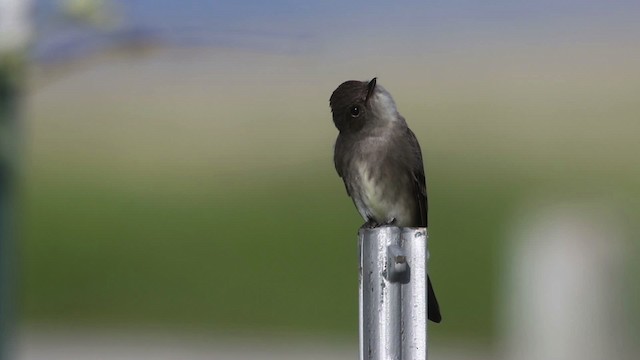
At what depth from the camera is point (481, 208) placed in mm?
13438

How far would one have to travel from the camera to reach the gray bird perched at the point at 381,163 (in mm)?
4152

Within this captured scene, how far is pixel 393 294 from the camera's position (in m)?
2.93

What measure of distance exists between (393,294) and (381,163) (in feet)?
4.71

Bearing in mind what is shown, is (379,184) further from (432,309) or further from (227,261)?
(227,261)

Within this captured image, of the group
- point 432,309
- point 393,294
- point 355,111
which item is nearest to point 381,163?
point 355,111

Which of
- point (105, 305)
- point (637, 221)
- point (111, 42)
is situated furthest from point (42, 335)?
point (111, 42)

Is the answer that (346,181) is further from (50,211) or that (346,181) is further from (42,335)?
(50,211)

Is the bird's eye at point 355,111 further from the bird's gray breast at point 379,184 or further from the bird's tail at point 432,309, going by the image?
the bird's tail at point 432,309

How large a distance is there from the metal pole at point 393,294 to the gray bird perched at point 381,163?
3.78ft

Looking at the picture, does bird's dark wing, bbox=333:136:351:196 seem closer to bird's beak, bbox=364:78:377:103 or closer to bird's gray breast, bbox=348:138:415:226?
bird's gray breast, bbox=348:138:415:226

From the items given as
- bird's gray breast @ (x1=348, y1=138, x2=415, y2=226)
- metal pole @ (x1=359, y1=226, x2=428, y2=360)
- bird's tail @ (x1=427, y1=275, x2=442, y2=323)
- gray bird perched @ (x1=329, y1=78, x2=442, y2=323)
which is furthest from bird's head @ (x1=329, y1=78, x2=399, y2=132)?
metal pole @ (x1=359, y1=226, x2=428, y2=360)

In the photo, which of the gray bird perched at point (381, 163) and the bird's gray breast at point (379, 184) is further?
the bird's gray breast at point (379, 184)

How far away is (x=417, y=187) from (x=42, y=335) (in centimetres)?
860

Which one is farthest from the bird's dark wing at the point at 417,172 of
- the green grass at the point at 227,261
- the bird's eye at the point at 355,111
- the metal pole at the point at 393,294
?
the green grass at the point at 227,261
